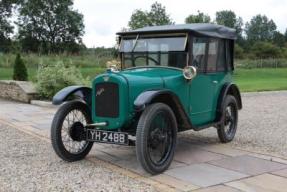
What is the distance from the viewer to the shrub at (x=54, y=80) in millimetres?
14828

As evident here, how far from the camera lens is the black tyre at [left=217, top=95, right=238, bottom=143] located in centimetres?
861

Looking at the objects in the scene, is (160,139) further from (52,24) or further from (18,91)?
(52,24)

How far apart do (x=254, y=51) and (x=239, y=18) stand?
162 ft

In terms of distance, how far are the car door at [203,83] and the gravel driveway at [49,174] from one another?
6.09ft

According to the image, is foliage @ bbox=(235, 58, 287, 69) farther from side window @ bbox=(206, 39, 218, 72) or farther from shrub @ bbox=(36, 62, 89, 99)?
side window @ bbox=(206, 39, 218, 72)

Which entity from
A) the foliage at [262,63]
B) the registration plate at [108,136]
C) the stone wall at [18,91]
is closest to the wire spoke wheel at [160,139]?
the registration plate at [108,136]

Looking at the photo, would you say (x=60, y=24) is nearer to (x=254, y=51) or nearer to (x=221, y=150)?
(x=254, y=51)

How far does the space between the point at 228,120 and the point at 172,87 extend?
220 cm

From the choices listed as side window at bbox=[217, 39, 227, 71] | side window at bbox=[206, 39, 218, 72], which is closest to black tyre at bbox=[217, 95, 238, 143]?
side window at bbox=[217, 39, 227, 71]

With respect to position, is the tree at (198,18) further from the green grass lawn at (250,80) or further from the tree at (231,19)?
the tree at (231,19)

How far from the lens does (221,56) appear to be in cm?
877

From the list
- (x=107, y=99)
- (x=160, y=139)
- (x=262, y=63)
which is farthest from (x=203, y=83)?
(x=262, y=63)

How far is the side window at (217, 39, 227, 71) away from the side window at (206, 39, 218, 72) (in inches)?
5.4

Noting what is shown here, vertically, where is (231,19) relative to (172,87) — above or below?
above
